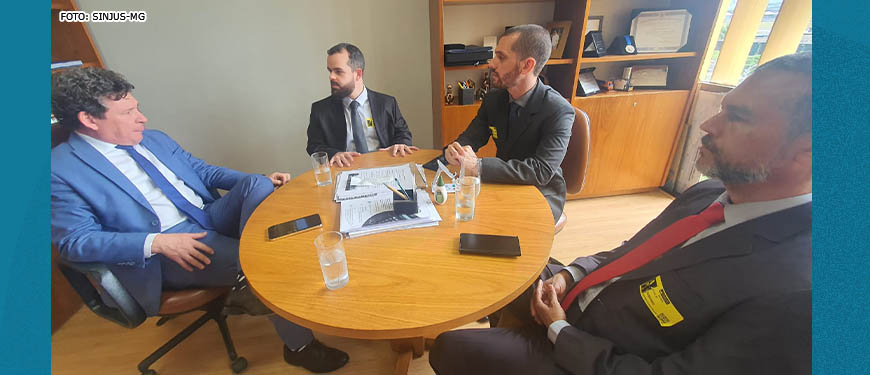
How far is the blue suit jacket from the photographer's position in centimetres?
113

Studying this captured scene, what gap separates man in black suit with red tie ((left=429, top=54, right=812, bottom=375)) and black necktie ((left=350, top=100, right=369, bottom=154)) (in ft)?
5.11

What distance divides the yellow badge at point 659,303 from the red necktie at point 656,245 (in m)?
0.09

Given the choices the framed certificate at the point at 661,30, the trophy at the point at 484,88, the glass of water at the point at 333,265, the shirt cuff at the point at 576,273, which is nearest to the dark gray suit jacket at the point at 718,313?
the shirt cuff at the point at 576,273

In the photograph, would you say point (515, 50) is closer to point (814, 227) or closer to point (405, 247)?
point (405, 247)

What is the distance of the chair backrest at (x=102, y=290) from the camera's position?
1059 millimetres

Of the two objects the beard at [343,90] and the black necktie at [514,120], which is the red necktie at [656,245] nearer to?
the black necktie at [514,120]

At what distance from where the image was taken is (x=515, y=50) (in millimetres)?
1604

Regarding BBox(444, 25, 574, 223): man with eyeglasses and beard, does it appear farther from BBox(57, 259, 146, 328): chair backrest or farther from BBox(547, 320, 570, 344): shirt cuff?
BBox(57, 259, 146, 328): chair backrest

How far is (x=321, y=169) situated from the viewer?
143cm

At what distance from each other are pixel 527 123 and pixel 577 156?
11.7 inches

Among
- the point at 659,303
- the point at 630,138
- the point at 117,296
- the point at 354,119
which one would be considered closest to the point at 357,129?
the point at 354,119

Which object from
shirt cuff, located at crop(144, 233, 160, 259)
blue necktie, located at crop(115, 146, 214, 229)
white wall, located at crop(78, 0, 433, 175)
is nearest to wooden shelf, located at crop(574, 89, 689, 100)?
white wall, located at crop(78, 0, 433, 175)

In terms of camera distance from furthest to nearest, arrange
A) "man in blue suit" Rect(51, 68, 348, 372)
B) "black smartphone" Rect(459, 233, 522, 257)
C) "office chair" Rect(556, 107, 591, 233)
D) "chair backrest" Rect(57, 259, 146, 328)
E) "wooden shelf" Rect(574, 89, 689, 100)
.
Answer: "wooden shelf" Rect(574, 89, 689, 100) < "office chair" Rect(556, 107, 591, 233) < "man in blue suit" Rect(51, 68, 348, 372) < "chair backrest" Rect(57, 259, 146, 328) < "black smartphone" Rect(459, 233, 522, 257)

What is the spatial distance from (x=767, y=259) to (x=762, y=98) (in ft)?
1.04
